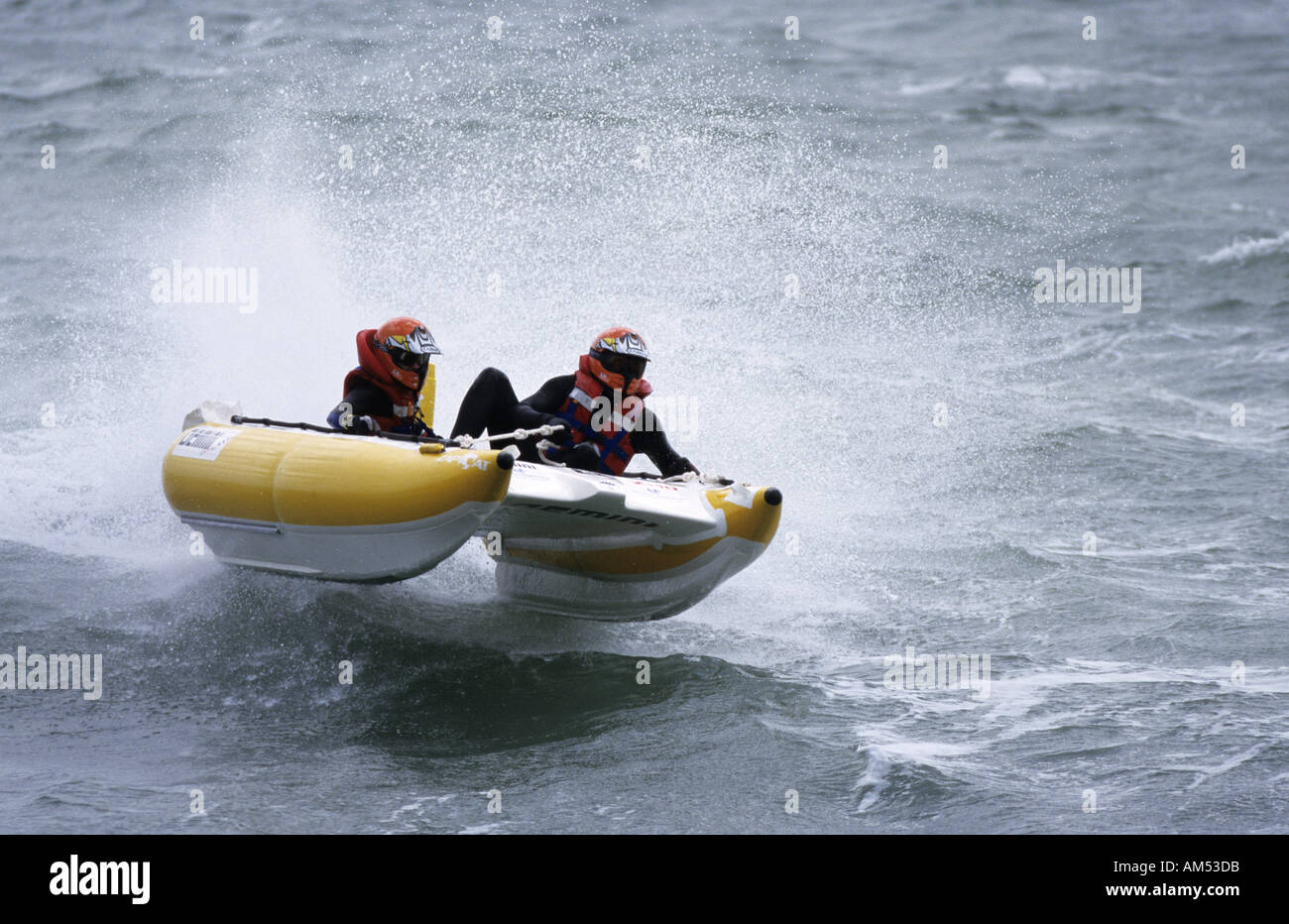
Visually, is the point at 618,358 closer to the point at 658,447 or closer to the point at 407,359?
the point at 658,447

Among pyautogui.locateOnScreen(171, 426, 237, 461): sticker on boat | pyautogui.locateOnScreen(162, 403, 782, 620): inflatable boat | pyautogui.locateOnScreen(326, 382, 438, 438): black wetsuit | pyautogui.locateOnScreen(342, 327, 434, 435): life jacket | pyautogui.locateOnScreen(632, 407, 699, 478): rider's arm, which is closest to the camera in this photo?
pyautogui.locateOnScreen(162, 403, 782, 620): inflatable boat

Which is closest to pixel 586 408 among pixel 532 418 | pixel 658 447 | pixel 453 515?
pixel 532 418

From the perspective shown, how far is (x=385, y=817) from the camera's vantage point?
4.82m

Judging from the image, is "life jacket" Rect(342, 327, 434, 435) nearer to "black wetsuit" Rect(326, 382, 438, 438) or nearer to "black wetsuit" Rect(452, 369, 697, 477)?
"black wetsuit" Rect(326, 382, 438, 438)

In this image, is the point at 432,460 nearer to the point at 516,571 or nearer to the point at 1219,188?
the point at 516,571

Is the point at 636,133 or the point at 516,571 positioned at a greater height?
the point at 636,133

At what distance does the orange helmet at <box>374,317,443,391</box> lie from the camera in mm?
6738

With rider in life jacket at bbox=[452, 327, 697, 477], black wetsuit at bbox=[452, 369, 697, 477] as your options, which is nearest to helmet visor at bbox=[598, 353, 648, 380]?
rider in life jacket at bbox=[452, 327, 697, 477]

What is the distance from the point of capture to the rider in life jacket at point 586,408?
22.1 ft

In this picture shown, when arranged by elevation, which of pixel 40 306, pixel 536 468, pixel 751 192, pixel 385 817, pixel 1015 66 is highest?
pixel 1015 66

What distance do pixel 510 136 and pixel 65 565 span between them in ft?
29.3

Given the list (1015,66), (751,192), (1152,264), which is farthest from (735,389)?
(1015,66)

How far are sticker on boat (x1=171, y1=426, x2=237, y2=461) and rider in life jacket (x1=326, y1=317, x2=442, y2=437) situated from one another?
0.53 metres

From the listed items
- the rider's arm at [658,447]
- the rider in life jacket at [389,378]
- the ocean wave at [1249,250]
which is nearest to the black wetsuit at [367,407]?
the rider in life jacket at [389,378]
